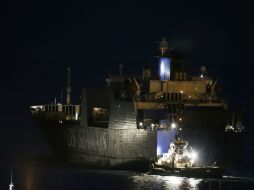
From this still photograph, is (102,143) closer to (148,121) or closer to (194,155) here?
(148,121)

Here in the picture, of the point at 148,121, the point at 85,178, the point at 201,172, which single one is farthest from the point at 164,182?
the point at 148,121

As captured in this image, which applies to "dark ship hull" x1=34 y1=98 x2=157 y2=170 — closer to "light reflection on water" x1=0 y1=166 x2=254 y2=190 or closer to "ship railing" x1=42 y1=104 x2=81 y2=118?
"ship railing" x1=42 y1=104 x2=81 y2=118

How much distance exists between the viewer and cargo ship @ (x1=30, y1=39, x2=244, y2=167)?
7138 cm

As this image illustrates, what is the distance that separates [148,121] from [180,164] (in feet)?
16.1

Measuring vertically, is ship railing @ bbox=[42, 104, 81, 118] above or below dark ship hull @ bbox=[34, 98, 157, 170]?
above

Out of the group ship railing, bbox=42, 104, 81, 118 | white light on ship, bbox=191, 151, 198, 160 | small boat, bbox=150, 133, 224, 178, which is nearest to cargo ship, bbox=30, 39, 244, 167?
ship railing, bbox=42, 104, 81, 118

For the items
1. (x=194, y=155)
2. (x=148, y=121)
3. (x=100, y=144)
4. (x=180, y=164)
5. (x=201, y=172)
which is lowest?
(x=201, y=172)

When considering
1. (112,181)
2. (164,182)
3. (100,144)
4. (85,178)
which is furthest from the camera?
(100,144)

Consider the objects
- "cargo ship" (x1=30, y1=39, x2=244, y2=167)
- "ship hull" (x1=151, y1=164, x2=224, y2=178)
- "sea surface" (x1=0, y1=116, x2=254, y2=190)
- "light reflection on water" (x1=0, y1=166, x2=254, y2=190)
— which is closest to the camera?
"light reflection on water" (x1=0, y1=166, x2=254, y2=190)

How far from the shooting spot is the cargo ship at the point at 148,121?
234 feet

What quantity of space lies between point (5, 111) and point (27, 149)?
245 ft

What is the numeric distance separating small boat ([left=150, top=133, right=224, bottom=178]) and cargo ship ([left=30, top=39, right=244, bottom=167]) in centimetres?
115

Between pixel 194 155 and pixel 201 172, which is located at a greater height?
pixel 194 155

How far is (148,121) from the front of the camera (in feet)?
237
